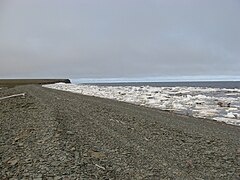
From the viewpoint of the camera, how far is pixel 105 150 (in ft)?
15.7

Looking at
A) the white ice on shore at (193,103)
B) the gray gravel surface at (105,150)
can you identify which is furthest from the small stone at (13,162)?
the white ice on shore at (193,103)

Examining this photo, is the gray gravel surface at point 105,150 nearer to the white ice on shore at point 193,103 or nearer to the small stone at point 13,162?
the small stone at point 13,162

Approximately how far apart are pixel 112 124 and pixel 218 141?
222 cm

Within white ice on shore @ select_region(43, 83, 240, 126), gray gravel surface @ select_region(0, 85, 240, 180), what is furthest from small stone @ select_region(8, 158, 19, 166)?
white ice on shore @ select_region(43, 83, 240, 126)

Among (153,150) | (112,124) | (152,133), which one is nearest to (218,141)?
(152,133)

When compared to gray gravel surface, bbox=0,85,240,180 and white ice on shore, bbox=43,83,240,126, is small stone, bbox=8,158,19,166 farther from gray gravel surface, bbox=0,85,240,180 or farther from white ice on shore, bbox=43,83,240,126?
white ice on shore, bbox=43,83,240,126

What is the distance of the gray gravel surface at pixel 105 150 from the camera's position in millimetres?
3969

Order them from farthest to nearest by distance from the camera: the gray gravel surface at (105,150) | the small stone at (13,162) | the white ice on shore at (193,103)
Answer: the white ice on shore at (193,103) < the small stone at (13,162) < the gray gravel surface at (105,150)

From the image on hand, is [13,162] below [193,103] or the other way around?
the other way around

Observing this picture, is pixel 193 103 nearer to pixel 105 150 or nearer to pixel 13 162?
pixel 105 150

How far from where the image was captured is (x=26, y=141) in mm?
5008

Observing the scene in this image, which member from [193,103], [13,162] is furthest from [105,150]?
[193,103]

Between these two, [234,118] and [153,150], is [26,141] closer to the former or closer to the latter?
[153,150]

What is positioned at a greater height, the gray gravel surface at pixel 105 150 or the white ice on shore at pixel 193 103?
the gray gravel surface at pixel 105 150
